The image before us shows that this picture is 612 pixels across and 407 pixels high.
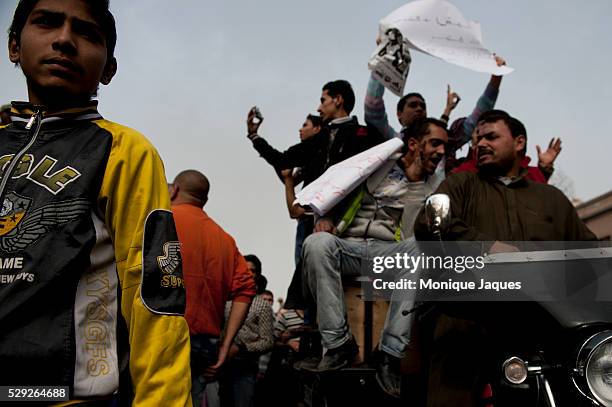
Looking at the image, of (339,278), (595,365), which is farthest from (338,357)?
(595,365)

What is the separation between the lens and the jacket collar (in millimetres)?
1842

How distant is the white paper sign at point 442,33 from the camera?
5844 millimetres

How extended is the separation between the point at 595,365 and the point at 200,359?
2888 millimetres

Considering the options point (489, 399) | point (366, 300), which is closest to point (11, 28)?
point (489, 399)

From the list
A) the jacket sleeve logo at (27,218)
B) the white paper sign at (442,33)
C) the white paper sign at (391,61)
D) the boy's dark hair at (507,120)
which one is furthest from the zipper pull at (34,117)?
the white paper sign at (442,33)

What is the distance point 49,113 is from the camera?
6.17ft

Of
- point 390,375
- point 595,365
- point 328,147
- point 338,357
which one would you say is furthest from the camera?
point 328,147

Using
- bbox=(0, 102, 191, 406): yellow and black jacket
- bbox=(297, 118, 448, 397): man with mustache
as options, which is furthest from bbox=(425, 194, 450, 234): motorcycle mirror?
bbox=(297, 118, 448, 397): man with mustache

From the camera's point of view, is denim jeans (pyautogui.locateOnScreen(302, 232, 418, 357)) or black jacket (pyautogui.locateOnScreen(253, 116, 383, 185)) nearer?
denim jeans (pyautogui.locateOnScreen(302, 232, 418, 357))

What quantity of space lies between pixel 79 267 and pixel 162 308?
8.0 inches

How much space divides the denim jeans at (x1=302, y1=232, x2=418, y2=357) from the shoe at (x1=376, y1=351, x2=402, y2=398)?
0.16ft

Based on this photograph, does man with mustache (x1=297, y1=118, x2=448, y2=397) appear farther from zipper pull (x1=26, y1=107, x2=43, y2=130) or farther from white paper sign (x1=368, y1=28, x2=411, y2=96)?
zipper pull (x1=26, y1=107, x2=43, y2=130)

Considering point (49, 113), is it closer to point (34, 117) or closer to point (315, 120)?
point (34, 117)

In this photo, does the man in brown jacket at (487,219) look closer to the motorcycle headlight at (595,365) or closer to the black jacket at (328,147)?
the motorcycle headlight at (595,365)
